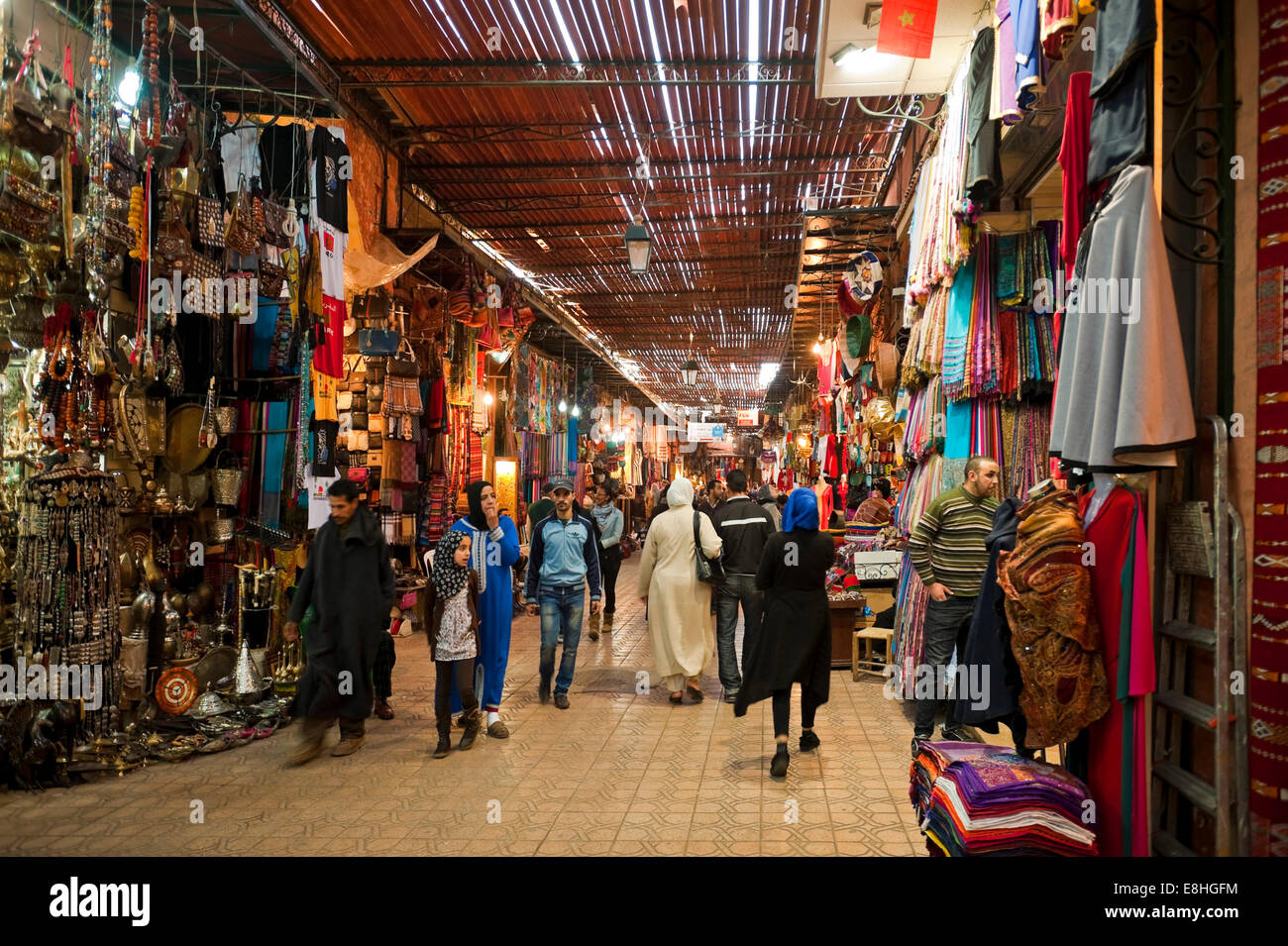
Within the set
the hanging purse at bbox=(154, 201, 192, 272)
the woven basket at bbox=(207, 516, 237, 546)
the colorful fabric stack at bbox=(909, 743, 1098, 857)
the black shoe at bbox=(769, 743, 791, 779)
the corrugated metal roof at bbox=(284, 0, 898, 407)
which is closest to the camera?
the colorful fabric stack at bbox=(909, 743, 1098, 857)

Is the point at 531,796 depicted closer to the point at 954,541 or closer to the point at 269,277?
the point at 954,541

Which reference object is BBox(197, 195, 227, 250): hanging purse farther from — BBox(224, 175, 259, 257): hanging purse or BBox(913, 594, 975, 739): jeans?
BBox(913, 594, 975, 739): jeans

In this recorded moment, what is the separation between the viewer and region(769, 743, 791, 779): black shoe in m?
4.54

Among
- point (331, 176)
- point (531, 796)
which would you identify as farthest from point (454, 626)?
point (331, 176)

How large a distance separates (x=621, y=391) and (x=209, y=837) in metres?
22.1

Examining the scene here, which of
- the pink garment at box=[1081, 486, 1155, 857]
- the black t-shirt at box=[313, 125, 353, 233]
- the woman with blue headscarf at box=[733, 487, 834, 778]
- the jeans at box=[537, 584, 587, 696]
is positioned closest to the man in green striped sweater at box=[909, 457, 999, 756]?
the woman with blue headscarf at box=[733, 487, 834, 778]

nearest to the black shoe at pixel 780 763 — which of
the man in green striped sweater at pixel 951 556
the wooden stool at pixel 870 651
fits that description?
the man in green striped sweater at pixel 951 556

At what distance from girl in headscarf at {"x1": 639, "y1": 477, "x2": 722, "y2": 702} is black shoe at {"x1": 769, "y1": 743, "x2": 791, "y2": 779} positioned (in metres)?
1.89

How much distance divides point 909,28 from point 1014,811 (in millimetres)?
3349

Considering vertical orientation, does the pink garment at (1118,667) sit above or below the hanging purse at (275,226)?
below

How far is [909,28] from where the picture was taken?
3967mm

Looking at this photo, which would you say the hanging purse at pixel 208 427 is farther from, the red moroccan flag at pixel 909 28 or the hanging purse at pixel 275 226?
the red moroccan flag at pixel 909 28

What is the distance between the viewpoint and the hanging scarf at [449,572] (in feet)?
17.2

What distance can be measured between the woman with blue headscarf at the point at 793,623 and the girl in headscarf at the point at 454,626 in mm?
1625
